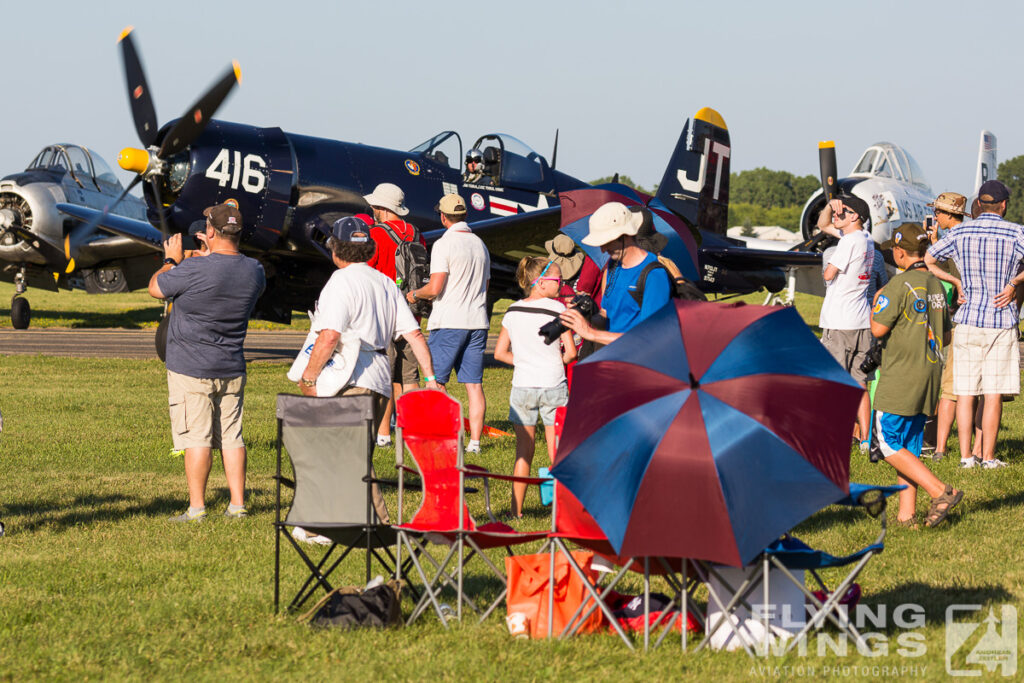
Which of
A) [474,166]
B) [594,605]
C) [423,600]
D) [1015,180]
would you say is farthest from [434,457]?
[1015,180]

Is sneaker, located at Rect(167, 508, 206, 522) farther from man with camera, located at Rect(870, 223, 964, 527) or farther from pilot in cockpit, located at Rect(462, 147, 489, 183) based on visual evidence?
pilot in cockpit, located at Rect(462, 147, 489, 183)

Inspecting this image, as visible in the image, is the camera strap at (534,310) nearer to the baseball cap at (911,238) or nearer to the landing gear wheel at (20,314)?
the baseball cap at (911,238)

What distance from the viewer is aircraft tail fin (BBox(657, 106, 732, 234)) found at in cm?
2111

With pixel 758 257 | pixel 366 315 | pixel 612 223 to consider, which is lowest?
pixel 758 257

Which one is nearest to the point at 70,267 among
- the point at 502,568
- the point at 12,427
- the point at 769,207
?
the point at 12,427

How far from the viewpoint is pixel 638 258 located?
5.80 metres

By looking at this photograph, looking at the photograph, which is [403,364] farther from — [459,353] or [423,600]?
[423,600]

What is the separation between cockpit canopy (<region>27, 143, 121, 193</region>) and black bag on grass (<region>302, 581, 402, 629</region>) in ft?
Answer: 84.6

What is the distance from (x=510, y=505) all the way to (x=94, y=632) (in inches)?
129

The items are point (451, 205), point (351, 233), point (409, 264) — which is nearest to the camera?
point (351, 233)

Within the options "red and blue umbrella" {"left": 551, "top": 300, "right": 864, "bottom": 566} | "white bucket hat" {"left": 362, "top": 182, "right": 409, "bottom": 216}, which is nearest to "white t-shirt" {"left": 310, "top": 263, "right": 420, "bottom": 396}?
"red and blue umbrella" {"left": 551, "top": 300, "right": 864, "bottom": 566}

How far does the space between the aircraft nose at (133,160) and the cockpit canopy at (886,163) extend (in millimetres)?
17294

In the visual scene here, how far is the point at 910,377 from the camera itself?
22.5 ft

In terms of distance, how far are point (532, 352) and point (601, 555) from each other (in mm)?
2415
